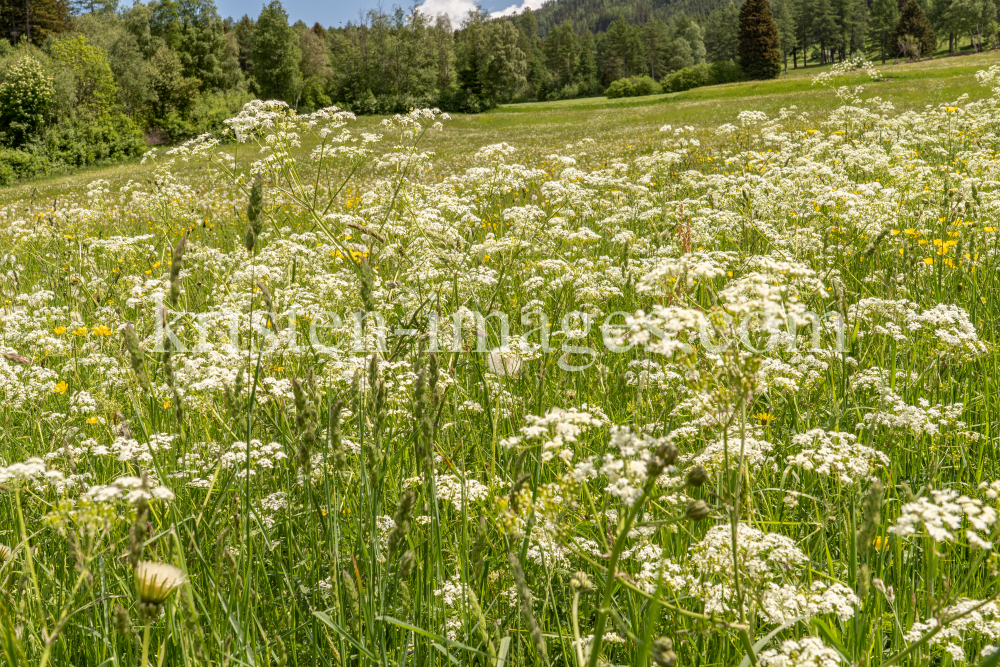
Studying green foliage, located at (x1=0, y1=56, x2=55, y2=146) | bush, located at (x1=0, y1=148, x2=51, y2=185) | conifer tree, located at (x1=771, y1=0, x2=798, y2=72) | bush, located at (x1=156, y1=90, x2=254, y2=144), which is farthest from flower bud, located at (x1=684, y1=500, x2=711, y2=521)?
conifer tree, located at (x1=771, y1=0, x2=798, y2=72)

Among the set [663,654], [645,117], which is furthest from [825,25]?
[663,654]

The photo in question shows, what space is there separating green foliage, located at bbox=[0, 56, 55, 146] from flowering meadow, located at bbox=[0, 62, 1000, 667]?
4422cm

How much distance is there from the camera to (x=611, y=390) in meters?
3.34

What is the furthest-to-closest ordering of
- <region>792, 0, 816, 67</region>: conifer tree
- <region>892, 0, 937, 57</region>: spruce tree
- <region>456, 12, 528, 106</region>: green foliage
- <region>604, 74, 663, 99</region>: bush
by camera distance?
<region>792, 0, 816, 67</region>: conifer tree < <region>892, 0, 937, 57</region>: spruce tree < <region>456, 12, 528, 106</region>: green foliage < <region>604, 74, 663, 99</region>: bush

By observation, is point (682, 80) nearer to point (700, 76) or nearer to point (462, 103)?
point (700, 76)

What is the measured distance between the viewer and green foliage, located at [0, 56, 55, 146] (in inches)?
1515

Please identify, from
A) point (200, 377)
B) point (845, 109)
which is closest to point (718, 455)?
point (200, 377)

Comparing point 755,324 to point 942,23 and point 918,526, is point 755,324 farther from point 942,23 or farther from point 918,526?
point 942,23

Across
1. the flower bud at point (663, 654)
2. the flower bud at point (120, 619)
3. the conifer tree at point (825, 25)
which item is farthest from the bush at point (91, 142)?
the conifer tree at point (825, 25)

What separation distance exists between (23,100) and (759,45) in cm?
7931

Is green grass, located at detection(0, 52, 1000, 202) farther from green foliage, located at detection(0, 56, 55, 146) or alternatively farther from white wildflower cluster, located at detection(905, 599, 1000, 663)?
white wildflower cluster, located at detection(905, 599, 1000, 663)

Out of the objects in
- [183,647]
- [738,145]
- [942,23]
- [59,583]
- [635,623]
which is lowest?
[635,623]

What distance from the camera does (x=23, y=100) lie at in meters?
38.9

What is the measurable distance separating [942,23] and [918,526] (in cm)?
11708
